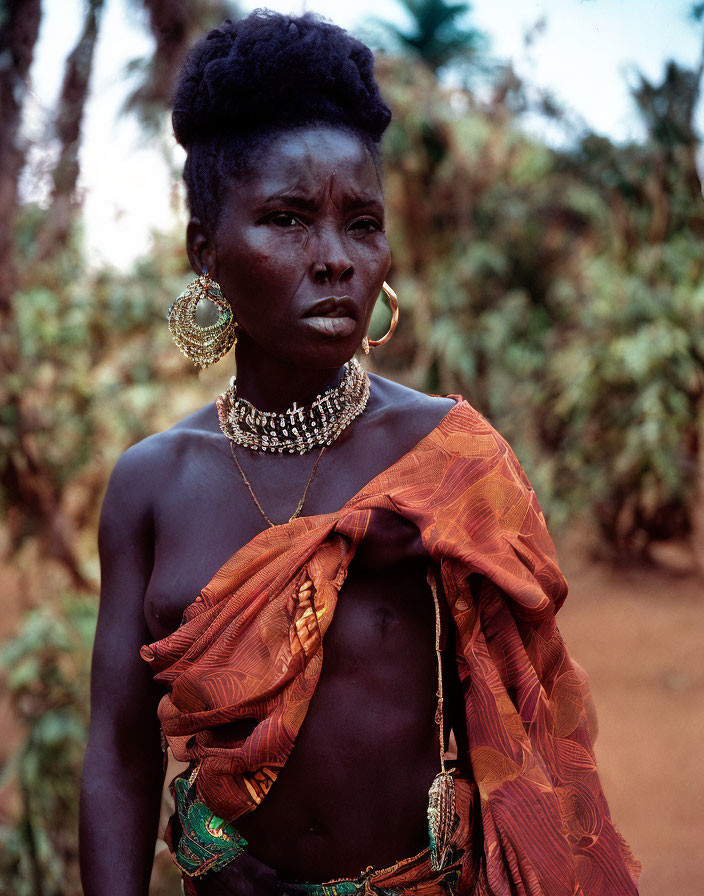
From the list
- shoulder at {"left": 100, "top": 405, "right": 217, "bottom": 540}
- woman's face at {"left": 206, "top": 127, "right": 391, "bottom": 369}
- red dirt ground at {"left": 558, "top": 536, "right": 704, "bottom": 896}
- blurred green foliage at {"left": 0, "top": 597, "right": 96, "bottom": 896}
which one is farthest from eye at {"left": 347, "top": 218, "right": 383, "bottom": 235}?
red dirt ground at {"left": 558, "top": 536, "right": 704, "bottom": 896}

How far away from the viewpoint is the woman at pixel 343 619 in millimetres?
1451

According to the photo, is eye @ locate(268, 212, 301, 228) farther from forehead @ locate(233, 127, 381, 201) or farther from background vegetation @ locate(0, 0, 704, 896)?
background vegetation @ locate(0, 0, 704, 896)

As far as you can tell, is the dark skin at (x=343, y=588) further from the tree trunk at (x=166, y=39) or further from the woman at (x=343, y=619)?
the tree trunk at (x=166, y=39)

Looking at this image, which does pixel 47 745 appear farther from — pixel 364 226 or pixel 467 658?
pixel 364 226

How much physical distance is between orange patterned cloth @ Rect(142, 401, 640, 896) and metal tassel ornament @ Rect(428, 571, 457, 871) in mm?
40

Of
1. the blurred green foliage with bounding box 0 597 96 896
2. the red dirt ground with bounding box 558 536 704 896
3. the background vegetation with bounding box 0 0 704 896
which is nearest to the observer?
the blurred green foliage with bounding box 0 597 96 896

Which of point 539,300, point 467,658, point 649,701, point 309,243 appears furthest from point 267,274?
point 539,300

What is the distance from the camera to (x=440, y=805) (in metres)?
1.47

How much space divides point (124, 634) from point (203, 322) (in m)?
0.59

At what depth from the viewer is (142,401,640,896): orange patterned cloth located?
1424mm

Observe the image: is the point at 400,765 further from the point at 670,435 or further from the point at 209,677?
the point at 670,435

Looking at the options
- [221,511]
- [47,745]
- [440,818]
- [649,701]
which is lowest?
[649,701]

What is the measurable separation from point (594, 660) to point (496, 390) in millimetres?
2487

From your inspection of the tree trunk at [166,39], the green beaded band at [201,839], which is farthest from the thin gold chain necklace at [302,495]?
the tree trunk at [166,39]
